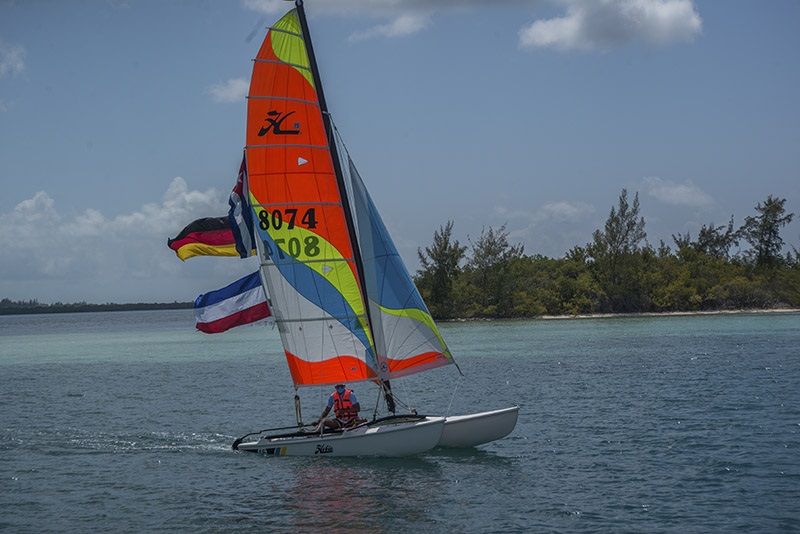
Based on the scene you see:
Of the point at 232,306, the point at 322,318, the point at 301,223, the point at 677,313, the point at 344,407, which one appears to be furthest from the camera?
the point at 677,313

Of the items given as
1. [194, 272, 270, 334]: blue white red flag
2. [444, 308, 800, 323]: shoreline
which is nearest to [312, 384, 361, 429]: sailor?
[194, 272, 270, 334]: blue white red flag

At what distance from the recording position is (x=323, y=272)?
872 inches

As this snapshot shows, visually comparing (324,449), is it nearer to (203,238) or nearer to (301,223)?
(301,223)

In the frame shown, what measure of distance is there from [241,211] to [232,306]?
7.95 feet

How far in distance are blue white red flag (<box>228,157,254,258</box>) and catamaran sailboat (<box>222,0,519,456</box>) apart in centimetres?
16

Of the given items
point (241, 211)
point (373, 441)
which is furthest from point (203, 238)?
point (373, 441)

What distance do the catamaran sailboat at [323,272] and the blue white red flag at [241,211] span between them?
159 mm

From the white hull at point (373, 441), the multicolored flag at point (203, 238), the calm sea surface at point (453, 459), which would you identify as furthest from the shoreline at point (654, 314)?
the multicolored flag at point (203, 238)

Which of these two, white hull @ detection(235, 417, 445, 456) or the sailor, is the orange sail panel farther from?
white hull @ detection(235, 417, 445, 456)

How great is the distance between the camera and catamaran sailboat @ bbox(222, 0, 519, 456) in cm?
2125

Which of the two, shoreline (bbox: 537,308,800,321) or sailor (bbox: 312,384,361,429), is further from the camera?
shoreline (bbox: 537,308,800,321)

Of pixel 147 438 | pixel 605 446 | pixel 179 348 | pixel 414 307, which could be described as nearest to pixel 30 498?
pixel 147 438

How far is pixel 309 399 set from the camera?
3500 cm

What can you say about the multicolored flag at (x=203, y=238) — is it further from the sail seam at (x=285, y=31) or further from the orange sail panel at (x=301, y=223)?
the sail seam at (x=285, y=31)
